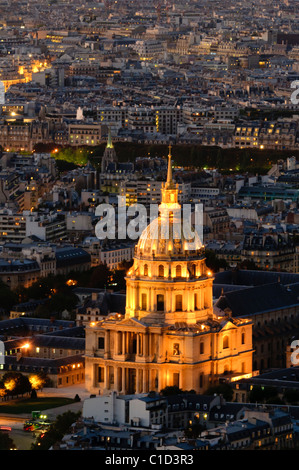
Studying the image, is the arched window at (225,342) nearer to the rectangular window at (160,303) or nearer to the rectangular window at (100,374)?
the rectangular window at (160,303)

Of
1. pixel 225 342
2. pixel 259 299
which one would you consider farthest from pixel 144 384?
pixel 259 299

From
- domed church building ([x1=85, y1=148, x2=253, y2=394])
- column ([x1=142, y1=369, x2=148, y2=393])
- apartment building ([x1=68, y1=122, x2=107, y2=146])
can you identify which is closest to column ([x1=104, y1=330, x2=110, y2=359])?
domed church building ([x1=85, y1=148, x2=253, y2=394])

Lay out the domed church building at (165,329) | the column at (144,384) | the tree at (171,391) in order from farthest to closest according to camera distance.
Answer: the domed church building at (165,329), the column at (144,384), the tree at (171,391)

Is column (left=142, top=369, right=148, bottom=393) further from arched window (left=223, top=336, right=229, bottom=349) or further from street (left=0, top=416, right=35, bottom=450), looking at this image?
street (left=0, top=416, right=35, bottom=450)

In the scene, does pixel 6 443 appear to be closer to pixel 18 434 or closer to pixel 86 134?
pixel 18 434

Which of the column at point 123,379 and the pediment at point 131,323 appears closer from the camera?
the pediment at point 131,323

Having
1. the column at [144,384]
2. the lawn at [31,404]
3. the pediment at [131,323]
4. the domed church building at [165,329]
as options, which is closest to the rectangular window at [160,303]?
the domed church building at [165,329]
